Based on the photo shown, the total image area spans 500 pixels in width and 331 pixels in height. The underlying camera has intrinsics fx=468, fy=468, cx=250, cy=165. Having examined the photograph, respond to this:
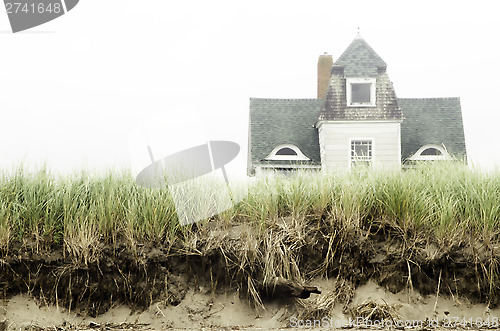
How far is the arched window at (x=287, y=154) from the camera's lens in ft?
44.1

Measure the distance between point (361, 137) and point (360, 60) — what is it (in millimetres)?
2512

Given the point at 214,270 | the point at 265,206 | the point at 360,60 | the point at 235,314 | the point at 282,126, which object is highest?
the point at 360,60

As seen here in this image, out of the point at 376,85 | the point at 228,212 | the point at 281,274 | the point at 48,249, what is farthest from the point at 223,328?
the point at 376,85

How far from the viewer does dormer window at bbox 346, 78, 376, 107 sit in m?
13.1

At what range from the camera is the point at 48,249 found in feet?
14.6

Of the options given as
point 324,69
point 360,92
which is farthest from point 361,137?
point 324,69

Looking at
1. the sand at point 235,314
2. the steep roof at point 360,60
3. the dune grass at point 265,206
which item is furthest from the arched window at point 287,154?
the sand at point 235,314

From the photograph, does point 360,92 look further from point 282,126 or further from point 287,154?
point 287,154

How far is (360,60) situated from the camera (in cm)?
1362

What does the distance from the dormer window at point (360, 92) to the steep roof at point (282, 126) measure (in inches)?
62.7

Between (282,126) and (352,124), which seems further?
(282,126)

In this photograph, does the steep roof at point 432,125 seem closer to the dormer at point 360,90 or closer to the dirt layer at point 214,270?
the dormer at point 360,90

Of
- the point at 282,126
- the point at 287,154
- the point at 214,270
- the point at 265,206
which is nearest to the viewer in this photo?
the point at 214,270

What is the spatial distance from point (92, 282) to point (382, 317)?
8.83 feet
